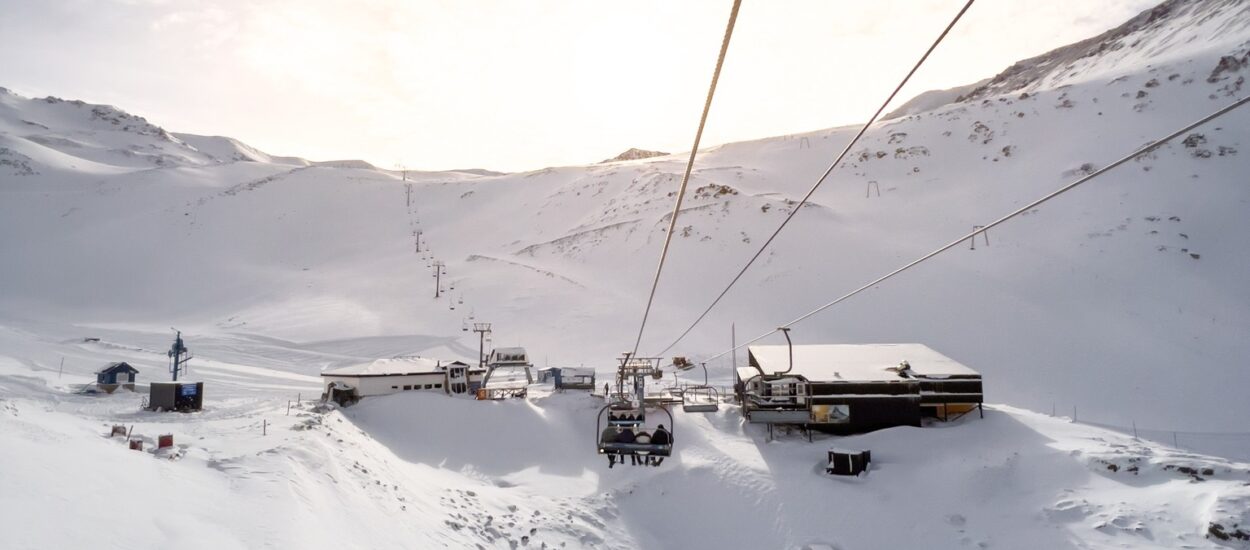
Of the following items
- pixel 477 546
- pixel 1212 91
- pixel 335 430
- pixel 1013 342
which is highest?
pixel 1212 91

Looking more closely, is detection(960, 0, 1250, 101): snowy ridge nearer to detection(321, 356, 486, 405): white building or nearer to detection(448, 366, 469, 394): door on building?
detection(448, 366, 469, 394): door on building

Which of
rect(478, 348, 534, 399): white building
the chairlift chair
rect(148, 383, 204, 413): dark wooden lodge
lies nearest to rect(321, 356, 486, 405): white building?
rect(478, 348, 534, 399): white building

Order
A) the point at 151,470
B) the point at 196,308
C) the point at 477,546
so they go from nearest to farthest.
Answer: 1. the point at 151,470
2. the point at 477,546
3. the point at 196,308

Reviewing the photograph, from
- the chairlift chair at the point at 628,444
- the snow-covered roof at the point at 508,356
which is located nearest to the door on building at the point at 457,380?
the snow-covered roof at the point at 508,356

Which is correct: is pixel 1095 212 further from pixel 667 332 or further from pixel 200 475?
pixel 200 475

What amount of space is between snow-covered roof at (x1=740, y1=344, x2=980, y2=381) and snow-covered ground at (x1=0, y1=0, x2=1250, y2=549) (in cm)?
338

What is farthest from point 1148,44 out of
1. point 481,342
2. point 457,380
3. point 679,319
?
point 457,380

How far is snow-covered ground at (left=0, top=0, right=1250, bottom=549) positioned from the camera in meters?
17.9

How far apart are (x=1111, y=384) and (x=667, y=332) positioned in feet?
108

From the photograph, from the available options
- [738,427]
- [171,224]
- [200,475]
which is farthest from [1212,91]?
[171,224]

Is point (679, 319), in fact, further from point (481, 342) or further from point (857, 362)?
point (857, 362)

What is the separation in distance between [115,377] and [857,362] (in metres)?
40.9

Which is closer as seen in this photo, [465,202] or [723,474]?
[723,474]

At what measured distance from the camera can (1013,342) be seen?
47.1m
